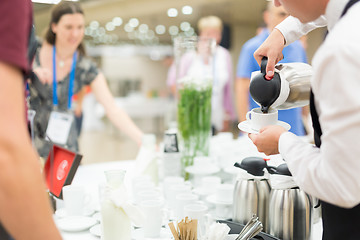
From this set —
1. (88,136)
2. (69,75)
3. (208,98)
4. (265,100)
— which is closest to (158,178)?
(208,98)

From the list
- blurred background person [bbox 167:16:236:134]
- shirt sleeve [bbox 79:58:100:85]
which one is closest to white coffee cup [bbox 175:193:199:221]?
shirt sleeve [bbox 79:58:100:85]

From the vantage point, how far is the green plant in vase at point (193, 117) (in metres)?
1.97

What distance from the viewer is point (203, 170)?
A: 1.82 metres

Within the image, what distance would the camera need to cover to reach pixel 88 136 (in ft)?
31.0

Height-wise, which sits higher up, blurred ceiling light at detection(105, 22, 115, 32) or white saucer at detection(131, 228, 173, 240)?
blurred ceiling light at detection(105, 22, 115, 32)

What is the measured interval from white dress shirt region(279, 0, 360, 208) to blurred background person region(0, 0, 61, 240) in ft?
1.76

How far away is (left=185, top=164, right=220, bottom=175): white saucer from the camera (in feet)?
5.92

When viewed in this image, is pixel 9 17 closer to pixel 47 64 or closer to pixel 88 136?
pixel 47 64

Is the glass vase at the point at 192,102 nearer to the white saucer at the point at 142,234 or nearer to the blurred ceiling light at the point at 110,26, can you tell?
the white saucer at the point at 142,234

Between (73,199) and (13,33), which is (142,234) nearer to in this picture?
(73,199)

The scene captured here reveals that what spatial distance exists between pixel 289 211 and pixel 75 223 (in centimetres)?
73

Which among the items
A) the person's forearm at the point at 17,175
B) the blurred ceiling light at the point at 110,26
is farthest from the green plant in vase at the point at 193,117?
the blurred ceiling light at the point at 110,26

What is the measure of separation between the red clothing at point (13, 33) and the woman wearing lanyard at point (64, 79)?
5.24 ft

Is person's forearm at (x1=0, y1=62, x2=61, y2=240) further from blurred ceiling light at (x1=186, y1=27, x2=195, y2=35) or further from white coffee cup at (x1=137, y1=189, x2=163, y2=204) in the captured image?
blurred ceiling light at (x1=186, y1=27, x2=195, y2=35)
